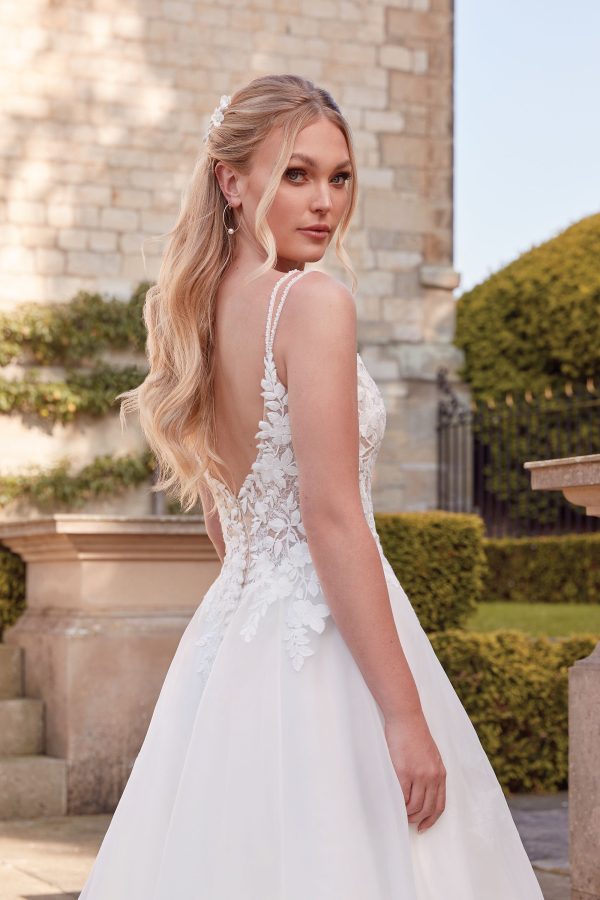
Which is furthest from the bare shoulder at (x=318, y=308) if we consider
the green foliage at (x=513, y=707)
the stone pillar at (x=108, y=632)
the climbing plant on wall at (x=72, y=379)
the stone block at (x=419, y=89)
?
the stone block at (x=419, y=89)

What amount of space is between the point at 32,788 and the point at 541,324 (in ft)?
31.4

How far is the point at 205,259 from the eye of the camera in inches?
81.6

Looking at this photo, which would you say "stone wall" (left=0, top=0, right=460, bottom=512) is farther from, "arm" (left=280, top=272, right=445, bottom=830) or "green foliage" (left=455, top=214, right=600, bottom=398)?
"arm" (left=280, top=272, right=445, bottom=830)

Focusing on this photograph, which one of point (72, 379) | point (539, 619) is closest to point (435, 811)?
point (539, 619)

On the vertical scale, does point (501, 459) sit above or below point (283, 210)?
below

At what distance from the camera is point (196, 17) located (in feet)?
40.9

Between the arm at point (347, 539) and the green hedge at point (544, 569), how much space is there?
9479 millimetres

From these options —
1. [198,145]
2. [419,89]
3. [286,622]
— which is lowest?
[286,622]

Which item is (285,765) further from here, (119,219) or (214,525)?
(119,219)

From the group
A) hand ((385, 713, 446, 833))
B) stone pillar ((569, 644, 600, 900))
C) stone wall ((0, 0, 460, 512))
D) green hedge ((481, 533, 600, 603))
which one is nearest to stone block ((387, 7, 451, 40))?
stone wall ((0, 0, 460, 512))

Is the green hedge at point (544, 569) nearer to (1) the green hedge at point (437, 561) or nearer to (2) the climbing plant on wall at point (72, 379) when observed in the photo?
(2) the climbing plant on wall at point (72, 379)

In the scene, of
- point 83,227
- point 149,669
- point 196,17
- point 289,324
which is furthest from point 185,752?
point 196,17

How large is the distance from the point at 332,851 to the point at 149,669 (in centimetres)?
383

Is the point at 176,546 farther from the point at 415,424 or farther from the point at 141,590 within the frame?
the point at 415,424
